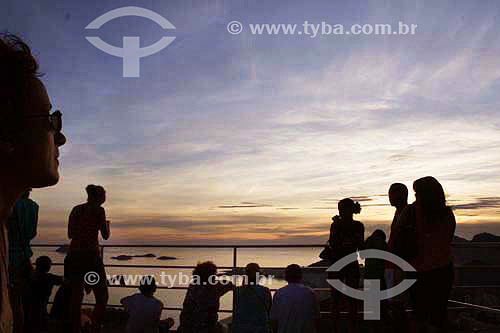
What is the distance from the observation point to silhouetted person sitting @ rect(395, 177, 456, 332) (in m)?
3.18

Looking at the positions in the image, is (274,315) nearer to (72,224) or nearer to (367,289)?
(367,289)

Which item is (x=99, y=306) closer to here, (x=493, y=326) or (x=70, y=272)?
(x=70, y=272)

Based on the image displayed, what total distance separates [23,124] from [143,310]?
12.0 ft

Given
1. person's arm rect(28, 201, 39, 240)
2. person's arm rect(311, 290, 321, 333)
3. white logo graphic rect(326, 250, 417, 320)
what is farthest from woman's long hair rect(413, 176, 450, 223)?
person's arm rect(28, 201, 39, 240)

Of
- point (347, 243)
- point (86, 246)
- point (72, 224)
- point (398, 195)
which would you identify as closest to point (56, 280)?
point (86, 246)

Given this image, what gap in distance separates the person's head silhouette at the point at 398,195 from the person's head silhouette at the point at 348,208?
0.71 m

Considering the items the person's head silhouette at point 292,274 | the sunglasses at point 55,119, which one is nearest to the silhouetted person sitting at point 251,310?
the person's head silhouette at point 292,274

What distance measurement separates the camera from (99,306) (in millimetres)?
4523

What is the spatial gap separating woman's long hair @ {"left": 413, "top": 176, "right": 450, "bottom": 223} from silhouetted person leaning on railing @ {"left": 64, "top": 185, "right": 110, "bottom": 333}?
2819 mm

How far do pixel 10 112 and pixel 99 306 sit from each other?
13.4 feet

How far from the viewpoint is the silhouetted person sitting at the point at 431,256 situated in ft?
10.4

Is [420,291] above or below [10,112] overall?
below

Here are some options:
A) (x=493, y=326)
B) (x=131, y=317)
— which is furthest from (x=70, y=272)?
(x=493, y=326)

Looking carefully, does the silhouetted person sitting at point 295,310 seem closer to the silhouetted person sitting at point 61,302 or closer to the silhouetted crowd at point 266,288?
the silhouetted crowd at point 266,288
